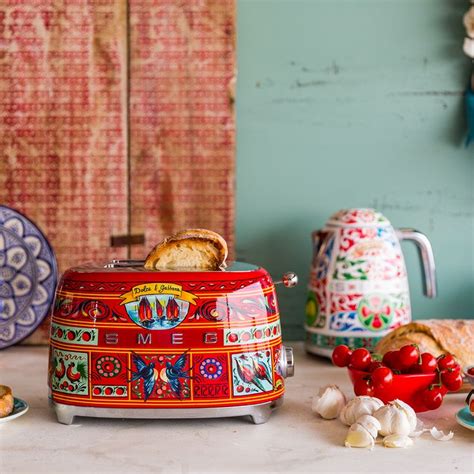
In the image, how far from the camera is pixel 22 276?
5.31 ft

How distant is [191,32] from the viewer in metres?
1.63

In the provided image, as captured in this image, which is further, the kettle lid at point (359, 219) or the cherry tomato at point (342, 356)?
the kettle lid at point (359, 219)

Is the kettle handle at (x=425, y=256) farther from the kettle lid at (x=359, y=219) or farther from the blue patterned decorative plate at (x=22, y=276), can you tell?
the blue patterned decorative plate at (x=22, y=276)

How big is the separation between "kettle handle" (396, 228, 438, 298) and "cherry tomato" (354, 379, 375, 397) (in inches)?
17.9

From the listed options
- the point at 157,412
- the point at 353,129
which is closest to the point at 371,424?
the point at 157,412

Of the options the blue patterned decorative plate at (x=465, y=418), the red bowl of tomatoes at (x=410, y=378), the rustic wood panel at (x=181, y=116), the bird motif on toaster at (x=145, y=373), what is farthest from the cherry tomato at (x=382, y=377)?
the rustic wood panel at (x=181, y=116)

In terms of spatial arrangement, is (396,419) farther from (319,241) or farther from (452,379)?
(319,241)

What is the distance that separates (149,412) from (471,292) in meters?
0.87

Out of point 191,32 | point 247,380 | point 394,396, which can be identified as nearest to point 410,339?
point 394,396

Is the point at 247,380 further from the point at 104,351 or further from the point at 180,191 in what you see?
the point at 180,191

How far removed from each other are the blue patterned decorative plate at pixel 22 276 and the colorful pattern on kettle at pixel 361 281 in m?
0.54

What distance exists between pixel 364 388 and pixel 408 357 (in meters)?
0.08

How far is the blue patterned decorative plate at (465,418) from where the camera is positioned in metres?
1.10

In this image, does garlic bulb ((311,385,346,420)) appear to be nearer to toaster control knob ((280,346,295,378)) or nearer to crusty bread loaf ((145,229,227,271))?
toaster control knob ((280,346,295,378))
